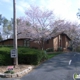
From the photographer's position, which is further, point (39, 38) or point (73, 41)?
point (73, 41)

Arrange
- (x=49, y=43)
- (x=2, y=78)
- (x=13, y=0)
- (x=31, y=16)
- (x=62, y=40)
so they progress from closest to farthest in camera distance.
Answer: (x=2, y=78) < (x=13, y=0) < (x=31, y=16) < (x=49, y=43) < (x=62, y=40)

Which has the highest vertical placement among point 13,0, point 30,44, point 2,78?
point 13,0

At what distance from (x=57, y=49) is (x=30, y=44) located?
19.5 ft

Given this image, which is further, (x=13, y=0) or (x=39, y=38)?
(x=39, y=38)

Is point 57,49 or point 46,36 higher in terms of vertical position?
point 46,36

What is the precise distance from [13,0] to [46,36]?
55.1ft

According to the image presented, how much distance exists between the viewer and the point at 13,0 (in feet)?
39.0

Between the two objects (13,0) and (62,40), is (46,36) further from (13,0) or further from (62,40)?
(13,0)

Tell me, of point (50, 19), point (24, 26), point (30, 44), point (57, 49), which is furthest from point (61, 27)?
point (30, 44)

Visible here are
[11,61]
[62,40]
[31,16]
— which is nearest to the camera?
[11,61]

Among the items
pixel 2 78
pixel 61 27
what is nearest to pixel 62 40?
pixel 61 27

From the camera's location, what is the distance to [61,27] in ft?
91.9

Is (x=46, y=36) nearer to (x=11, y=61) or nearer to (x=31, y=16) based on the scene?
(x=31, y=16)

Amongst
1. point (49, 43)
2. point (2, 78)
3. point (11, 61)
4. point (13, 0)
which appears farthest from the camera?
point (49, 43)
